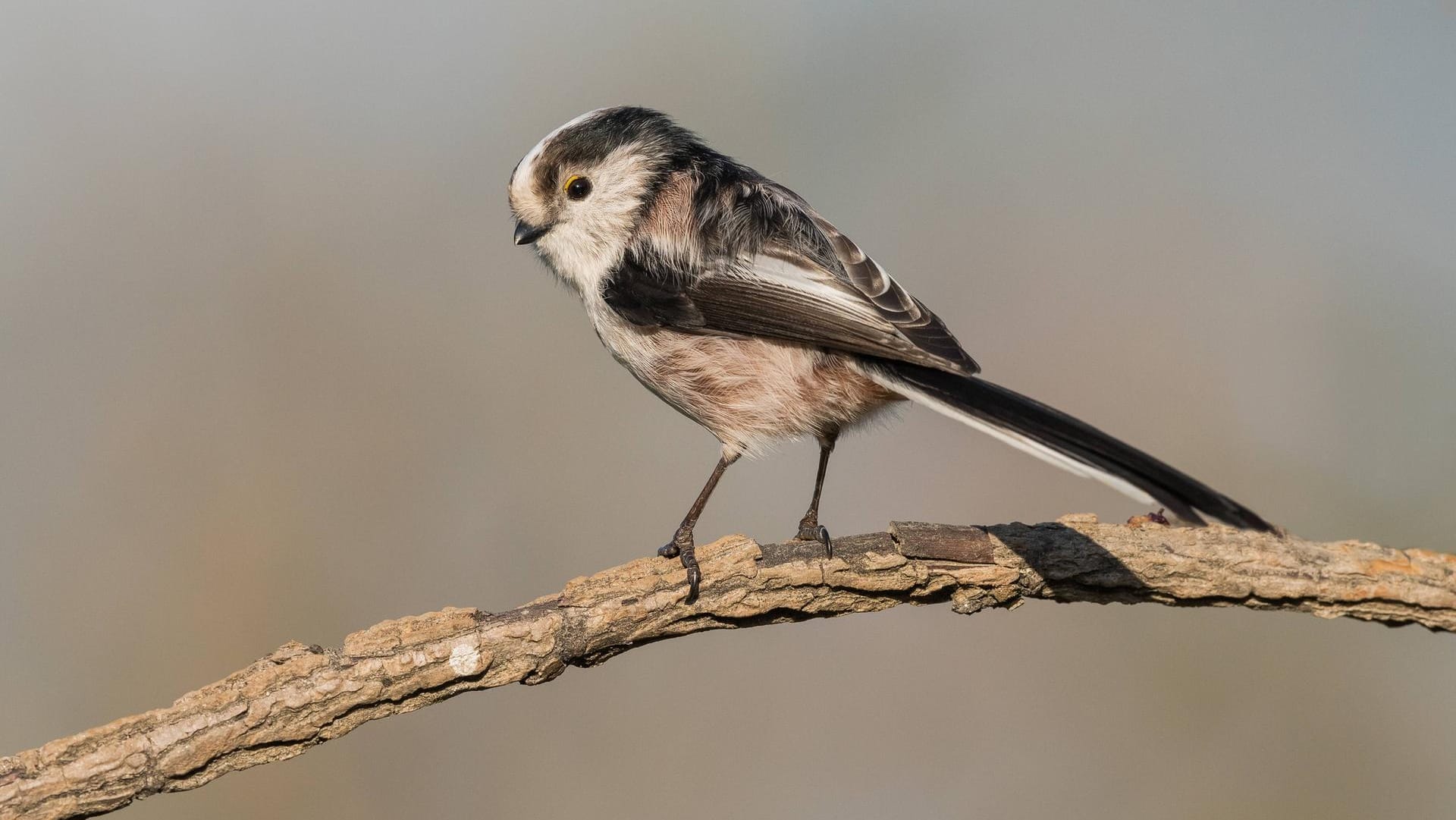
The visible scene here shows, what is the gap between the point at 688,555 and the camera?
271 cm

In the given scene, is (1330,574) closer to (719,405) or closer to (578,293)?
(719,405)

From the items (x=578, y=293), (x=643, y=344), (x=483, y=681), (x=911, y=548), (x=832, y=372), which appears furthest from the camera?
(x=578, y=293)

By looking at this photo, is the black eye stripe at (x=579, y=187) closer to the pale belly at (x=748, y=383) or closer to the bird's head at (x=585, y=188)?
the bird's head at (x=585, y=188)

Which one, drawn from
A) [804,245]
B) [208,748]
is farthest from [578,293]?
[208,748]

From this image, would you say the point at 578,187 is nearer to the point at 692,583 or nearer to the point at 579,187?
the point at 579,187

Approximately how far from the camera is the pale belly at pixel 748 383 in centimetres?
312

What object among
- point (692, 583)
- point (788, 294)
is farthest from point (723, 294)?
point (692, 583)

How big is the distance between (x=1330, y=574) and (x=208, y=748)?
2680 millimetres

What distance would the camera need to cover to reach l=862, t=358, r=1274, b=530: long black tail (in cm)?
209

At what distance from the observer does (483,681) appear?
242 centimetres

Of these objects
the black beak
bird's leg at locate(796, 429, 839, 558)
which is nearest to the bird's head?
the black beak

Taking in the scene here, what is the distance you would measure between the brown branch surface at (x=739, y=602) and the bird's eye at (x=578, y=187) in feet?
4.72

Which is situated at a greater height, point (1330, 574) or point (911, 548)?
point (911, 548)

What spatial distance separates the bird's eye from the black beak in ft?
0.46
